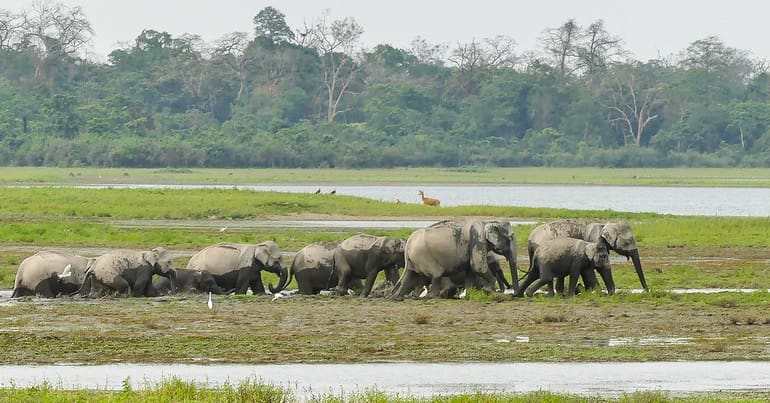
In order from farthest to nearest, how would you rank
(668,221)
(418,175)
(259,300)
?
(418,175)
(668,221)
(259,300)

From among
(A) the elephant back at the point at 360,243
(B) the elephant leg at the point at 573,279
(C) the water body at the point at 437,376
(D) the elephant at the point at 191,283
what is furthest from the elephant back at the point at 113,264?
(C) the water body at the point at 437,376

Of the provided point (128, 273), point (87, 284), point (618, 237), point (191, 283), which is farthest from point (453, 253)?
point (87, 284)

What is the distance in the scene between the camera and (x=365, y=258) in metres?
23.4

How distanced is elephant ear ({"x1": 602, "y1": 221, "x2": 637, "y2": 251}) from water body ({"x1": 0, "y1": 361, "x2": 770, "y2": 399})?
7.67 metres

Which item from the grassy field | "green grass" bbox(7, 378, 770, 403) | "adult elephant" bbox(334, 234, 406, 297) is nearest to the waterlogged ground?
the grassy field

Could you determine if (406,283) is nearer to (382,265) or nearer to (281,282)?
(382,265)

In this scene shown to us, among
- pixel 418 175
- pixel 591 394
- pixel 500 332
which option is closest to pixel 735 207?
pixel 418 175

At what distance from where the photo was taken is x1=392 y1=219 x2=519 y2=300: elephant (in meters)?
22.4

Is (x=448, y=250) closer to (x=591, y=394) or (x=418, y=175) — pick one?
(x=591, y=394)

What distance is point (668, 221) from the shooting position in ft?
130

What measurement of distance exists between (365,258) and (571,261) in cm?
331

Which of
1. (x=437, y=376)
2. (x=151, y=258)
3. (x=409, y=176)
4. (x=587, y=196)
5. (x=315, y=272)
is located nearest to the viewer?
(x=437, y=376)

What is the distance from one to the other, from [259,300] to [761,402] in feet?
35.9

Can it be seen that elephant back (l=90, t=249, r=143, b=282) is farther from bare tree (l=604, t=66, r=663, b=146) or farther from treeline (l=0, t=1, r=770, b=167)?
bare tree (l=604, t=66, r=663, b=146)
